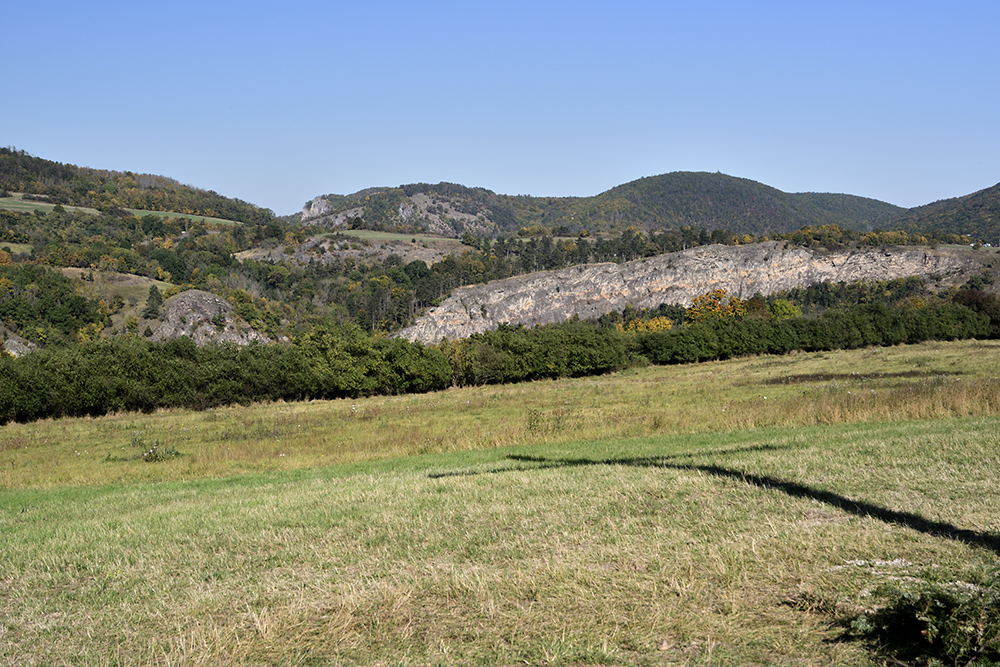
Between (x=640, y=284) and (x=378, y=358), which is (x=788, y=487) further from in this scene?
(x=640, y=284)

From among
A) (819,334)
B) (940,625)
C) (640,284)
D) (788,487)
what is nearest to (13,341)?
(819,334)

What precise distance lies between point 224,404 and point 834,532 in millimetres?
52575

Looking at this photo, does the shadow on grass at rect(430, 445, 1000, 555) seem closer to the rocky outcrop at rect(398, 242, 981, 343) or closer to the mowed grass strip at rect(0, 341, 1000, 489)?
the mowed grass strip at rect(0, 341, 1000, 489)

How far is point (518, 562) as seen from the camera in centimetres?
804

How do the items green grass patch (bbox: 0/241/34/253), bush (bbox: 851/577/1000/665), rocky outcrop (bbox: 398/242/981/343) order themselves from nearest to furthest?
bush (bbox: 851/577/1000/665)
green grass patch (bbox: 0/241/34/253)
rocky outcrop (bbox: 398/242/981/343)

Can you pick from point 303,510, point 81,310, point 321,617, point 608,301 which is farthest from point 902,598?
point 608,301

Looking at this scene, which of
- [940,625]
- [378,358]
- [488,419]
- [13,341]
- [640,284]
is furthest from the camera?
[640,284]

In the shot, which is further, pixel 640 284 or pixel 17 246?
pixel 640 284

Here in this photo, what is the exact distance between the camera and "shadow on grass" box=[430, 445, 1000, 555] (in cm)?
819

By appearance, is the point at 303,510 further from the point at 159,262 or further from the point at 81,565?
the point at 159,262

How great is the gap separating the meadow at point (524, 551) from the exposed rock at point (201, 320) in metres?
122

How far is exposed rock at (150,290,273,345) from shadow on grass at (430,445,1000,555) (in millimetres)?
121973

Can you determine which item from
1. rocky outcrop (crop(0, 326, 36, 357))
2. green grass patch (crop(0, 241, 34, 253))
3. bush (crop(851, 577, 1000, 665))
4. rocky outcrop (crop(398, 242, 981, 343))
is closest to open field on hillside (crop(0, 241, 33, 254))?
green grass patch (crop(0, 241, 34, 253))

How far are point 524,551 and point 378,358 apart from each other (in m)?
55.3
